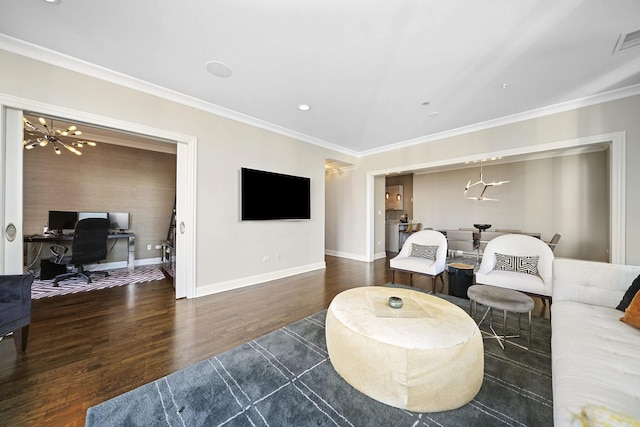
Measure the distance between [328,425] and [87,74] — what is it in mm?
4049

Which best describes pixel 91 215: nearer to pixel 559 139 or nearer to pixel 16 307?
pixel 16 307

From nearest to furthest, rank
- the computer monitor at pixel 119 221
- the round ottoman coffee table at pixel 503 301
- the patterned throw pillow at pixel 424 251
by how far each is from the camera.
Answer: the round ottoman coffee table at pixel 503 301
the patterned throw pillow at pixel 424 251
the computer monitor at pixel 119 221

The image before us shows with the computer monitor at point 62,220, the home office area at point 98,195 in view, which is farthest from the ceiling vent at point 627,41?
the computer monitor at point 62,220

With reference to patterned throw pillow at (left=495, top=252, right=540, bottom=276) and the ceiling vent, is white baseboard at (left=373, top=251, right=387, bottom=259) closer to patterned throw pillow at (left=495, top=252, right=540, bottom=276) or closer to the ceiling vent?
patterned throw pillow at (left=495, top=252, right=540, bottom=276)

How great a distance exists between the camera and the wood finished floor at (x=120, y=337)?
4.93 ft

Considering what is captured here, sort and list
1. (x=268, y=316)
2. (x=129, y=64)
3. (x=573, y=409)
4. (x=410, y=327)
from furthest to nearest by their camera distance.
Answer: (x=268, y=316), (x=129, y=64), (x=410, y=327), (x=573, y=409)

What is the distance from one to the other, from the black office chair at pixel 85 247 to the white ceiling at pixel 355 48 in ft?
8.96

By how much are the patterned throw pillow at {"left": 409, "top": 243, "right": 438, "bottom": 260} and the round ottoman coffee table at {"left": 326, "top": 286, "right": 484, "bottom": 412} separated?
6.90 ft

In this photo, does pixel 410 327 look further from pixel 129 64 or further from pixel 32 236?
pixel 32 236

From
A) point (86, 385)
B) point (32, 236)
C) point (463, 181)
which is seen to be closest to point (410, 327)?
point (86, 385)

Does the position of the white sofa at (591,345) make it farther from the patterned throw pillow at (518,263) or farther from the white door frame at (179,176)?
the white door frame at (179,176)

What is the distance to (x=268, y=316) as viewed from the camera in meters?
Answer: 2.69

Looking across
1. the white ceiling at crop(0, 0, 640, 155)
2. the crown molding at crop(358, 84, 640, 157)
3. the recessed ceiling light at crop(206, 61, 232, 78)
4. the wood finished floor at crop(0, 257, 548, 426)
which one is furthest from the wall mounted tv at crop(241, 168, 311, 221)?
the crown molding at crop(358, 84, 640, 157)

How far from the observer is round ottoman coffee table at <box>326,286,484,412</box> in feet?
4.33
